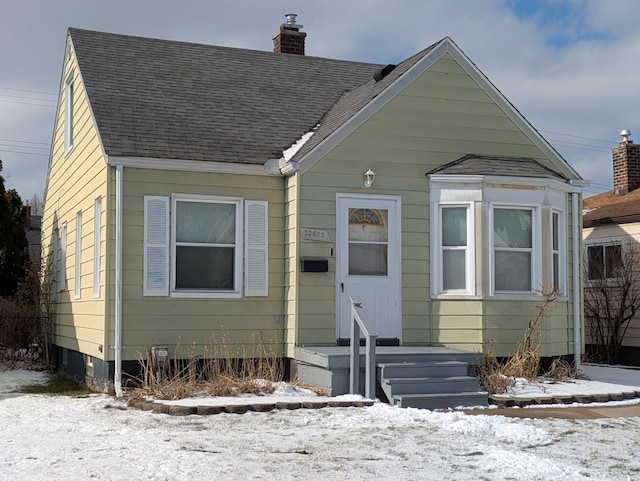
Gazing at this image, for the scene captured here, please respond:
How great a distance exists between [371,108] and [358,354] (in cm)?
393

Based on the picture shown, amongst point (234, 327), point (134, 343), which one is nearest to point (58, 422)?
point (134, 343)

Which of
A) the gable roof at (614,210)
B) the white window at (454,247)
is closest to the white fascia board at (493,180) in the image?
the white window at (454,247)

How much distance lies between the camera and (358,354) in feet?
34.8

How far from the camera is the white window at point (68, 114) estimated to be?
15.6 meters

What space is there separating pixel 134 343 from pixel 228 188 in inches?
104

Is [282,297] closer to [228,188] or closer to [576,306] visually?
[228,188]

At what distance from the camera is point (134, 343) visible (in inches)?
459

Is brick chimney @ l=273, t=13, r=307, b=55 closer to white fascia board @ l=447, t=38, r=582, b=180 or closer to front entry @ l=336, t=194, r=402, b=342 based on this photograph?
white fascia board @ l=447, t=38, r=582, b=180

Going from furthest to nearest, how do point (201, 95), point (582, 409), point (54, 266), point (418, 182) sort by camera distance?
point (54, 266), point (201, 95), point (418, 182), point (582, 409)

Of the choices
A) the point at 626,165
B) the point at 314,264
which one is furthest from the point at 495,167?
the point at 626,165

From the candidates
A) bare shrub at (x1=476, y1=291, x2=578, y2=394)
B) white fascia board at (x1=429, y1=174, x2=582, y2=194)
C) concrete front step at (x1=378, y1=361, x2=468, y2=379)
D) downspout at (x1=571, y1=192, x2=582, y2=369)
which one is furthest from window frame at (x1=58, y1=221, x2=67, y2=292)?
downspout at (x1=571, y1=192, x2=582, y2=369)

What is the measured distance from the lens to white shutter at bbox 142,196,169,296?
11.8 m

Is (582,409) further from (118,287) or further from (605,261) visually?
(605,261)

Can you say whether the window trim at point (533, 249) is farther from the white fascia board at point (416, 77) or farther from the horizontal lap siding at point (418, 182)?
the white fascia board at point (416, 77)
